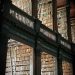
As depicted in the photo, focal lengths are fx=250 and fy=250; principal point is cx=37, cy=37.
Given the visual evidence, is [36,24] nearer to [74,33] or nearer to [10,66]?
[10,66]

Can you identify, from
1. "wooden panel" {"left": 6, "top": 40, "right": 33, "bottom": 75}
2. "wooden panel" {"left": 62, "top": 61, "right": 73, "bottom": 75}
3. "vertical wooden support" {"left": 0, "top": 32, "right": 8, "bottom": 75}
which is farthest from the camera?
"wooden panel" {"left": 62, "top": 61, "right": 73, "bottom": 75}

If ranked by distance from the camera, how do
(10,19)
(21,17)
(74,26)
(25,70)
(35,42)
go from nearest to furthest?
1. (10,19)
2. (21,17)
3. (35,42)
4. (25,70)
5. (74,26)

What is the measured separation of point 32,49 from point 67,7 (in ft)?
18.1


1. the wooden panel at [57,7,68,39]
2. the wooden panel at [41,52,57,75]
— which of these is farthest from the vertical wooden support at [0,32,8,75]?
the wooden panel at [57,7,68,39]

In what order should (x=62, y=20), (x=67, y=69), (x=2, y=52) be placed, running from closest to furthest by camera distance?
(x=2, y=52), (x=67, y=69), (x=62, y=20)

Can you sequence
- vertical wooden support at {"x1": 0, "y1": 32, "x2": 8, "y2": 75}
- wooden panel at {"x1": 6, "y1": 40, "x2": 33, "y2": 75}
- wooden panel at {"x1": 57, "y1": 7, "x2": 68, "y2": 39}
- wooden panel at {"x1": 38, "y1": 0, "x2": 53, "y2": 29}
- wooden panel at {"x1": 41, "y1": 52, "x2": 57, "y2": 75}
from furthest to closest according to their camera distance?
wooden panel at {"x1": 57, "y1": 7, "x2": 68, "y2": 39}
wooden panel at {"x1": 38, "y1": 0, "x2": 53, "y2": 29}
wooden panel at {"x1": 41, "y1": 52, "x2": 57, "y2": 75}
wooden panel at {"x1": 6, "y1": 40, "x2": 33, "y2": 75}
vertical wooden support at {"x1": 0, "y1": 32, "x2": 8, "y2": 75}

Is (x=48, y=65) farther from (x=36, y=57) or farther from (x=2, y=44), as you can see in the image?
(x=2, y=44)

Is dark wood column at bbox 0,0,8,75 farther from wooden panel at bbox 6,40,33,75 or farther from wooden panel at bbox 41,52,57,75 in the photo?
wooden panel at bbox 41,52,57,75

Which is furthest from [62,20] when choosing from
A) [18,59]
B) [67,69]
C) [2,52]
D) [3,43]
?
[2,52]

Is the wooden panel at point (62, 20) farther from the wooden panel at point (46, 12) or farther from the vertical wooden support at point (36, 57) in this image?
the vertical wooden support at point (36, 57)

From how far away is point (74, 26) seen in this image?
15414 mm

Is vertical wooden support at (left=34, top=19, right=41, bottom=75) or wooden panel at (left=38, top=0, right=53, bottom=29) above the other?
wooden panel at (left=38, top=0, right=53, bottom=29)

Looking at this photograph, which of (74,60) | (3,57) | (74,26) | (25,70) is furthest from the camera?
(74,26)

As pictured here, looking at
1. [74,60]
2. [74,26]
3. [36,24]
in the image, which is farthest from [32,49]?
[74,26]
